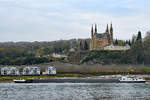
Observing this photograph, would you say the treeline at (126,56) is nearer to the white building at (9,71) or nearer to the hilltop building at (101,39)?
the hilltop building at (101,39)

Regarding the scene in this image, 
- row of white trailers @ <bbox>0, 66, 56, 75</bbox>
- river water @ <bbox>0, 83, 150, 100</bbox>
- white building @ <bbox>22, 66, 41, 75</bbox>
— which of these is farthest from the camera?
white building @ <bbox>22, 66, 41, 75</bbox>

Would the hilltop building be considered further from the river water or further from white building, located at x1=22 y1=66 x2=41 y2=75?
the river water

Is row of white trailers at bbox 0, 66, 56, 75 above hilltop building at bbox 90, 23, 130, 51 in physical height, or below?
below

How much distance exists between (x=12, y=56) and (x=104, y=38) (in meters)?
46.2

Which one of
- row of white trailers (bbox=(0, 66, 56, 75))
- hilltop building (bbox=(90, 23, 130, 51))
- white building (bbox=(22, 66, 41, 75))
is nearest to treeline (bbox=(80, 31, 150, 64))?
hilltop building (bbox=(90, 23, 130, 51))

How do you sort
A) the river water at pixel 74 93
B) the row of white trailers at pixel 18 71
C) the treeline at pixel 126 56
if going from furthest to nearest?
the treeline at pixel 126 56 → the row of white trailers at pixel 18 71 → the river water at pixel 74 93

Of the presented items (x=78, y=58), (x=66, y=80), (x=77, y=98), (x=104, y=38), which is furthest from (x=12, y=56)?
(x=77, y=98)

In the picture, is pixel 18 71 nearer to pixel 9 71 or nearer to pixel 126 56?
pixel 9 71

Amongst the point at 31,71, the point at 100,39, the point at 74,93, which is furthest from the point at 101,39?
the point at 74,93

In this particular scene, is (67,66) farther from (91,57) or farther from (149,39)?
(149,39)

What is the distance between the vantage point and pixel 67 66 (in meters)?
126

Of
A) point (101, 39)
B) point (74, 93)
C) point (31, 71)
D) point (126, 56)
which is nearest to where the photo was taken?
point (74, 93)

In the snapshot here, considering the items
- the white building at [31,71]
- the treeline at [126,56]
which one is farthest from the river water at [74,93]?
the treeline at [126,56]

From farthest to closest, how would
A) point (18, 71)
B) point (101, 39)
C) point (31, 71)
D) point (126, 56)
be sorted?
point (101, 39), point (126, 56), point (31, 71), point (18, 71)
